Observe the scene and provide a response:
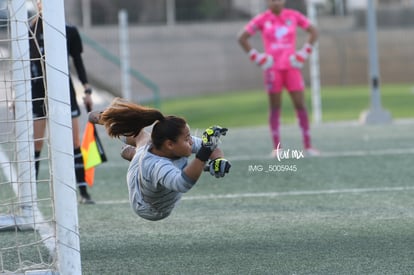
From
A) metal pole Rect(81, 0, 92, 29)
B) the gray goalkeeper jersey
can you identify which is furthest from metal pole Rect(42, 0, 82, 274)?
metal pole Rect(81, 0, 92, 29)

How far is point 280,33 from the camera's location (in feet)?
39.5

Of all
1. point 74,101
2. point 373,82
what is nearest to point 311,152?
point 74,101

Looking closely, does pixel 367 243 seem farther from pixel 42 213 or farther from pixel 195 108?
pixel 195 108

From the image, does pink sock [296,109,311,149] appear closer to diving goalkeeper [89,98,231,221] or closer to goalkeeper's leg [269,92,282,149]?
goalkeeper's leg [269,92,282,149]

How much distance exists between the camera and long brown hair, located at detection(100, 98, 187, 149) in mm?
5637

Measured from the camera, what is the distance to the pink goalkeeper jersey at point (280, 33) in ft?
39.3

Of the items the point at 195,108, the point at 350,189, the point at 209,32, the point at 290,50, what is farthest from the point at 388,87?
the point at 350,189

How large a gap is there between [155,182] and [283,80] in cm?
658

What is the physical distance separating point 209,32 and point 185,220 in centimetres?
Answer: 2428

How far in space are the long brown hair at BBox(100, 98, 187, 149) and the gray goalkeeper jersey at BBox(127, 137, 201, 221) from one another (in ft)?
0.41

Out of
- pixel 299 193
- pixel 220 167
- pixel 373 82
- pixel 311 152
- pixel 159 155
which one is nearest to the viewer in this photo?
pixel 220 167

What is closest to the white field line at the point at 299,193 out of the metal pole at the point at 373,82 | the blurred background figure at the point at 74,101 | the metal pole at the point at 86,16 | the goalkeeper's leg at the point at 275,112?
the blurred background figure at the point at 74,101

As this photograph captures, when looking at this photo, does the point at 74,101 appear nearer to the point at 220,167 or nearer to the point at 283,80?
the point at 220,167

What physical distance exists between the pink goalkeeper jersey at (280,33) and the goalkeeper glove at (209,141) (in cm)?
691
